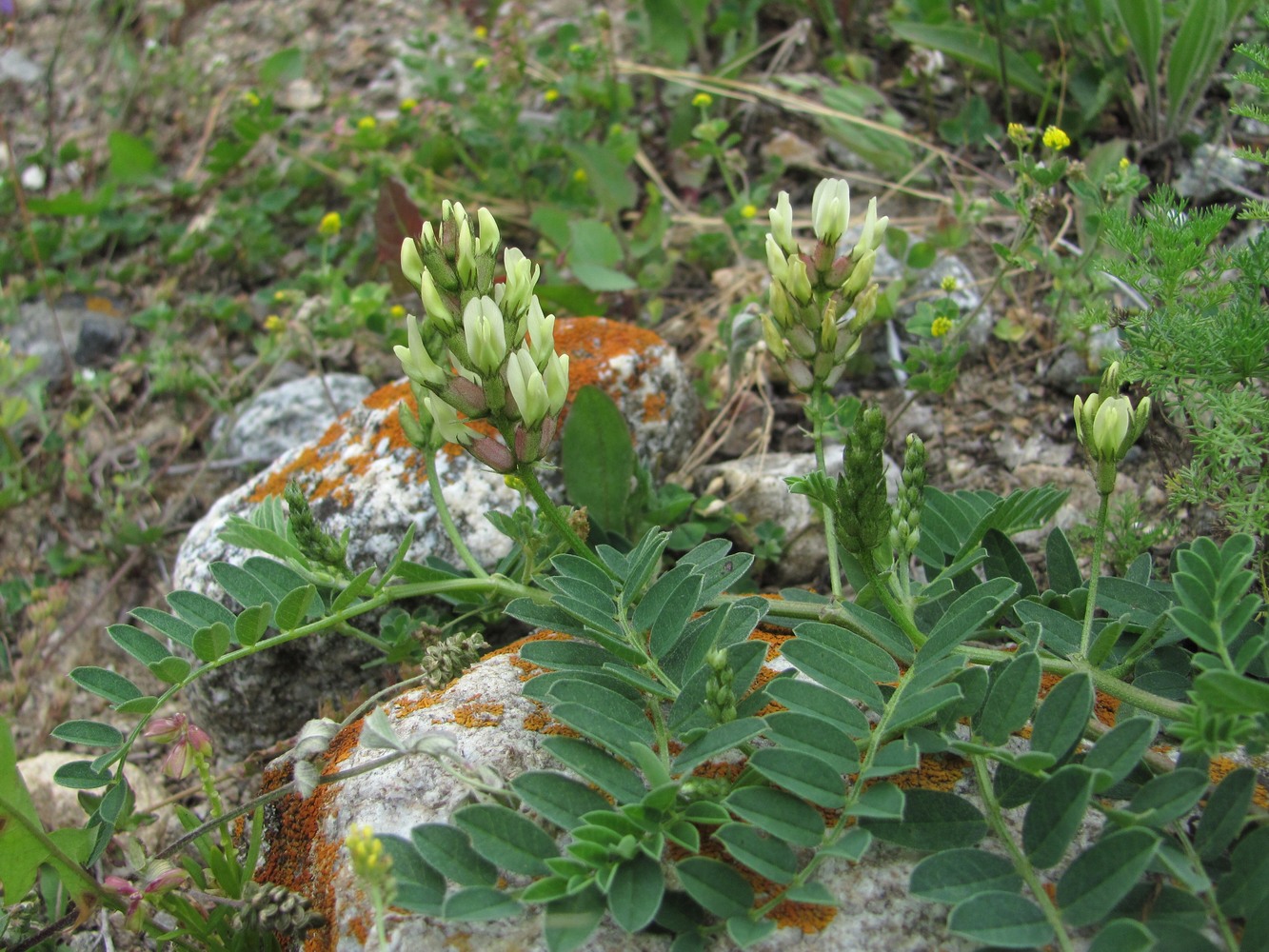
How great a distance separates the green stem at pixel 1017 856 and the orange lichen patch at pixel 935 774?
0.10ft

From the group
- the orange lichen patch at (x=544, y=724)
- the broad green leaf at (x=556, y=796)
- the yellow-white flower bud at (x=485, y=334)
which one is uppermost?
the yellow-white flower bud at (x=485, y=334)

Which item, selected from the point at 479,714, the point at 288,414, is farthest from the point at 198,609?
the point at 288,414

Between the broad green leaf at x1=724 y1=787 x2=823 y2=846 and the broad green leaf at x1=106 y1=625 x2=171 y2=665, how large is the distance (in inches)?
47.1

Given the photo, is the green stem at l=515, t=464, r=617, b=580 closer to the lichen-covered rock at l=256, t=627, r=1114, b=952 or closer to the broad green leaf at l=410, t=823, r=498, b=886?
the lichen-covered rock at l=256, t=627, r=1114, b=952

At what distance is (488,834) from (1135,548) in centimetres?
163

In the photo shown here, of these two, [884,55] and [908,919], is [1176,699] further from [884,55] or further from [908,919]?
[884,55]

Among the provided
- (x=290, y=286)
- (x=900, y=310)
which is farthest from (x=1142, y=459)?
(x=290, y=286)

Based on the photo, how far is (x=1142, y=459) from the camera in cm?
290

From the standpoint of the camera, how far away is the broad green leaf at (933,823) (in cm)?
158

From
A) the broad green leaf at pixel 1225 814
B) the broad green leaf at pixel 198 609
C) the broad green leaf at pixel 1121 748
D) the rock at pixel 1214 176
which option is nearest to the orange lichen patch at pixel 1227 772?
the broad green leaf at pixel 1225 814

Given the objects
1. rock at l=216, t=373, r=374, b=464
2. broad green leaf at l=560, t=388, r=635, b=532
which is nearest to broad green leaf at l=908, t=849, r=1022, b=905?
broad green leaf at l=560, t=388, r=635, b=532

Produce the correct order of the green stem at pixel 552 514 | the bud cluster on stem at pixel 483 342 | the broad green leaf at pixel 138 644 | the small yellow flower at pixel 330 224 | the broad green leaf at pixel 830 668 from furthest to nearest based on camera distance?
the small yellow flower at pixel 330 224, the broad green leaf at pixel 138 644, the green stem at pixel 552 514, the bud cluster on stem at pixel 483 342, the broad green leaf at pixel 830 668

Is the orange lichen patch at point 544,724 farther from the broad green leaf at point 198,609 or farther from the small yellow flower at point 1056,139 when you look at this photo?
the small yellow flower at point 1056,139

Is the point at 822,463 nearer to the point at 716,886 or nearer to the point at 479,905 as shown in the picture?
the point at 716,886
